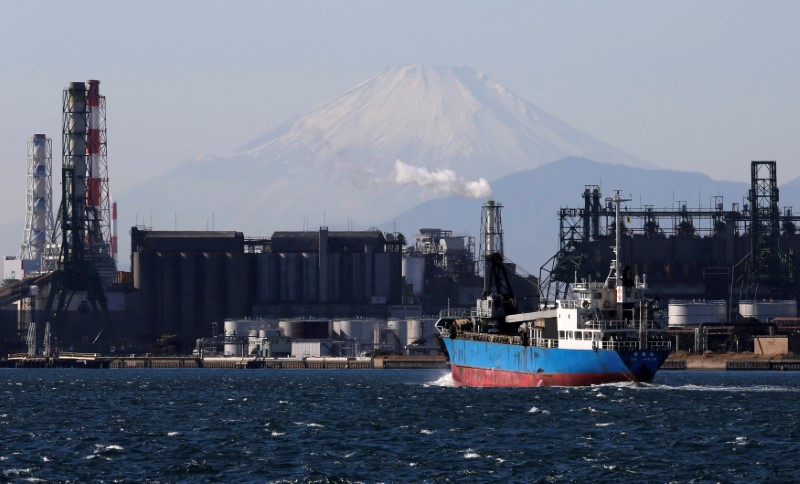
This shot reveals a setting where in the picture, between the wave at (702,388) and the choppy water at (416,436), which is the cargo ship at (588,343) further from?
the choppy water at (416,436)

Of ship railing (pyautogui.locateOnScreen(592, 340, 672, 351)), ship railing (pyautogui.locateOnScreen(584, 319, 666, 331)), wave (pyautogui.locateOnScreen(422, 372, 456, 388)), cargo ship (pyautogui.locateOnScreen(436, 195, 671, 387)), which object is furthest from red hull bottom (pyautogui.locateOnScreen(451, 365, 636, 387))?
ship railing (pyautogui.locateOnScreen(584, 319, 666, 331))

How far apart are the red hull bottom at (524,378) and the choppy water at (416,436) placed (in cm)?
149

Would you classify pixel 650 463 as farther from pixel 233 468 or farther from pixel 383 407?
pixel 383 407

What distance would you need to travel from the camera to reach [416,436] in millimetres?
75875

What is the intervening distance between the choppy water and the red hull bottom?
4.89 ft

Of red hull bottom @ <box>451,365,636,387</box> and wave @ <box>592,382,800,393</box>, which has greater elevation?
red hull bottom @ <box>451,365,636,387</box>

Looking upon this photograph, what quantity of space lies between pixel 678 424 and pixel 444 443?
15264 mm

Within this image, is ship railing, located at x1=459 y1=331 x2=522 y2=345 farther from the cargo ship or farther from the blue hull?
the blue hull

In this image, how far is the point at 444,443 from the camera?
236ft

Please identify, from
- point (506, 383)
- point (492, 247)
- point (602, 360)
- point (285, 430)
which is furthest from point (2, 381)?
point (285, 430)

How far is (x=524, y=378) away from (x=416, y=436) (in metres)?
44.9

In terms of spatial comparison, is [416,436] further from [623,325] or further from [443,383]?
[443,383]

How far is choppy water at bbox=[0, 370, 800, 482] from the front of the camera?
61281 mm

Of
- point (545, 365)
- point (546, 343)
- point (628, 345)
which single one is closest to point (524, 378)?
point (546, 343)
